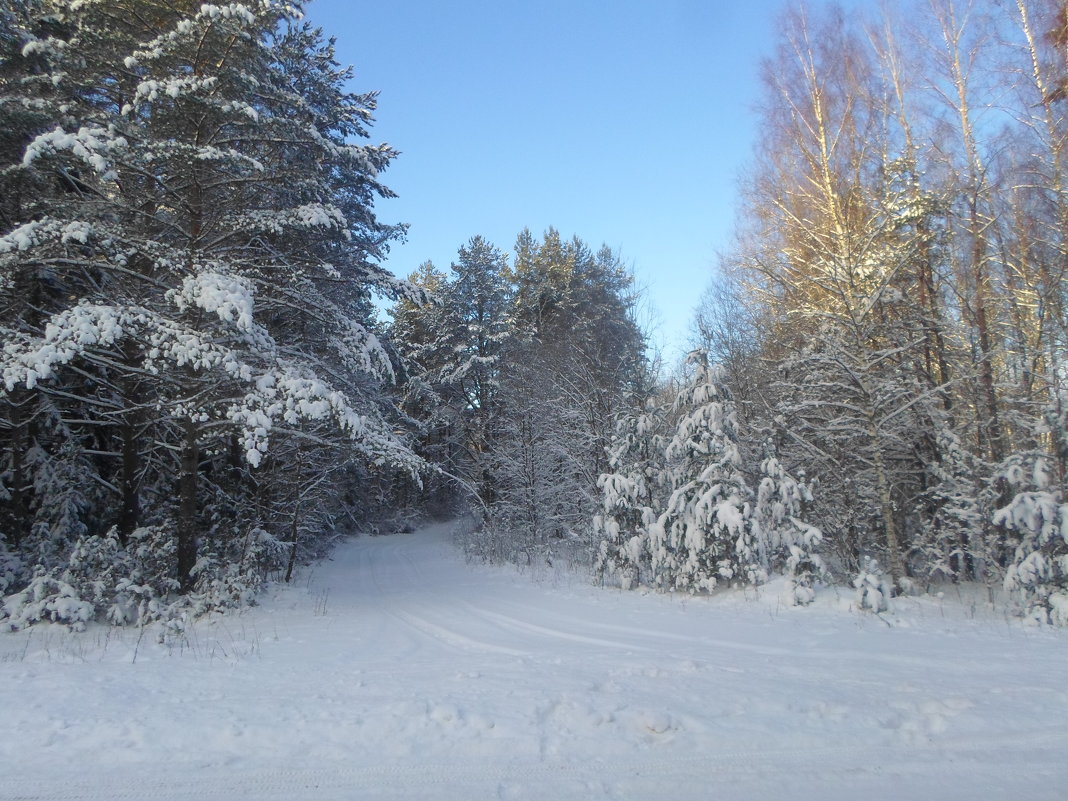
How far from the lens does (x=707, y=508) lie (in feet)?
34.0

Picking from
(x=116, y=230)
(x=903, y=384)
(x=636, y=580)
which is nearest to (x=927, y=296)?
(x=903, y=384)

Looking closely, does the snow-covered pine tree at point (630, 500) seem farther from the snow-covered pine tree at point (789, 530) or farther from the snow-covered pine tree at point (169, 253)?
the snow-covered pine tree at point (169, 253)

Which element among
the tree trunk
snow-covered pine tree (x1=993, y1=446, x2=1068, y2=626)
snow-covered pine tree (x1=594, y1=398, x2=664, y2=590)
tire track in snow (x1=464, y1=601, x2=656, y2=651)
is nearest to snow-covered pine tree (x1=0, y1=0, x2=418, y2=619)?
the tree trunk

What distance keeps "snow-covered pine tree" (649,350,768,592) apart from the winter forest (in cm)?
5

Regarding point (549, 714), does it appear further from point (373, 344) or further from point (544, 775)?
point (373, 344)

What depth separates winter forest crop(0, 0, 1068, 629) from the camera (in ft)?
29.1

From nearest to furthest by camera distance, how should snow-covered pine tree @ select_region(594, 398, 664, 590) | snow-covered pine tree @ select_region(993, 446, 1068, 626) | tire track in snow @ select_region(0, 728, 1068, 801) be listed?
tire track in snow @ select_region(0, 728, 1068, 801), snow-covered pine tree @ select_region(993, 446, 1068, 626), snow-covered pine tree @ select_region(594, 398, 664, 590)

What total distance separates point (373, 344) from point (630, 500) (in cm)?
575

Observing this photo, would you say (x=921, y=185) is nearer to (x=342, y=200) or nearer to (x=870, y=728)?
(x=870, y=728)

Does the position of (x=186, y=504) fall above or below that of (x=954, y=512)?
below

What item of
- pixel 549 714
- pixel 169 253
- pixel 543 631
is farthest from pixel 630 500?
pixel 169 253

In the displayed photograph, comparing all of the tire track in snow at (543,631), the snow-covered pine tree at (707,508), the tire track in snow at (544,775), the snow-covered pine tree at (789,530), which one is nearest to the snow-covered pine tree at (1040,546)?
the snow-covered pine tree at (789,530)

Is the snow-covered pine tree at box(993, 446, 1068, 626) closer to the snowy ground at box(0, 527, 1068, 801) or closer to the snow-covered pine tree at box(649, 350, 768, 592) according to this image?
the snowy ground at box(0, 527, 1068, 801)

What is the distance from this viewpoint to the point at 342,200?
16109mm
